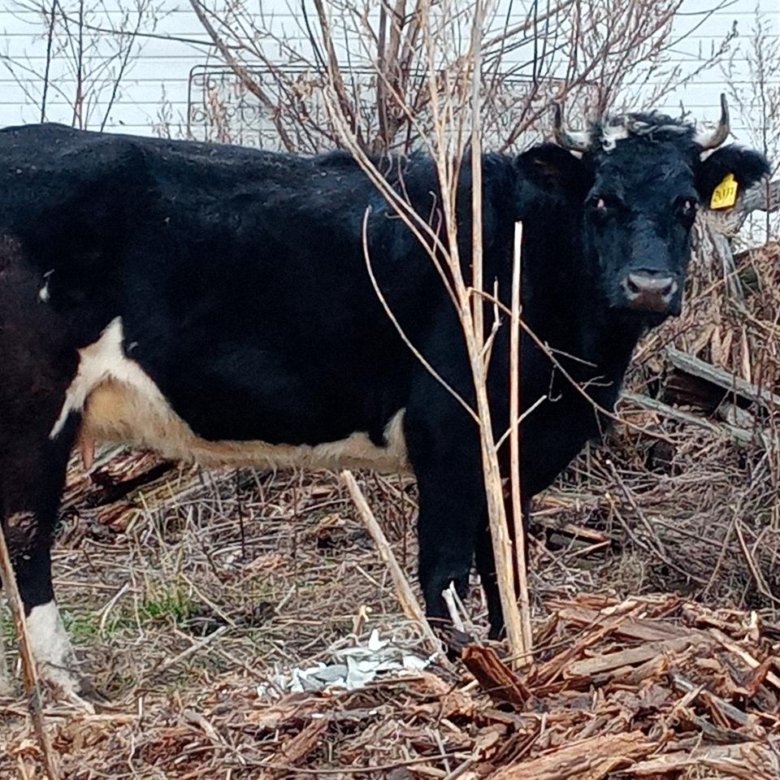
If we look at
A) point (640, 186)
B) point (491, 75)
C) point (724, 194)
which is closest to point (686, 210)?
point (640, 186)

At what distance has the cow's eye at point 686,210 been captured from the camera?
225 inches

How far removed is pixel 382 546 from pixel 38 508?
237 centimetres

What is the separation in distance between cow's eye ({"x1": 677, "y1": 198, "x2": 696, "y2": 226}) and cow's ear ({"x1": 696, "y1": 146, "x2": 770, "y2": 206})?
0.25m

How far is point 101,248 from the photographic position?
5.72 m

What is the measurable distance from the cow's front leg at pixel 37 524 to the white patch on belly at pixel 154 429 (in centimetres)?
10

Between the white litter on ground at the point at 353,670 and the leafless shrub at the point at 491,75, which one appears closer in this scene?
the white litter on ground at the point at 353,670

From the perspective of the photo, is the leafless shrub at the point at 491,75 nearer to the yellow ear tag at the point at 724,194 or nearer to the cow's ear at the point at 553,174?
the cow's ear at the point at 553,174

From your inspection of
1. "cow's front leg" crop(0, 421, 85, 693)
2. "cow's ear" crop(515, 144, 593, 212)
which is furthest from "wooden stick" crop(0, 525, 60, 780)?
"cow's ear" crop(515, 144, 593, 212)

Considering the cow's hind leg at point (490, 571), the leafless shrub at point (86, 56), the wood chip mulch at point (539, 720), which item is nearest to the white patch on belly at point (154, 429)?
the cow's hind leg at point (490, 571)

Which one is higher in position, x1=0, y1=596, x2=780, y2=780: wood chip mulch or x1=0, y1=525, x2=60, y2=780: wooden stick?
x1=0, y1=525, x2=60, y2=780: wooden stick

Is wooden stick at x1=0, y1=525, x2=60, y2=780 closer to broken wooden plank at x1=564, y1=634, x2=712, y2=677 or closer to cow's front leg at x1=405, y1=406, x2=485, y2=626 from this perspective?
broken wooden plank at x1=564, y1=634, x2=712, y2=677

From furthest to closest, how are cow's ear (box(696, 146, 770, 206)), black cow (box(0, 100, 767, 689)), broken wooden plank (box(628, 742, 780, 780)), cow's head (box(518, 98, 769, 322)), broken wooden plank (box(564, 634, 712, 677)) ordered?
cow's ear (box(696, 146, 770, 206)) → black cow (box(0, 100, 767, 689)) → cow's head (box(518, 98, 769, 322)) → broken wooden plank (box(564, 634, 712, 677)) → broken wooden plank (box(628, 742, 780, 780))

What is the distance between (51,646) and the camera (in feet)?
18.1

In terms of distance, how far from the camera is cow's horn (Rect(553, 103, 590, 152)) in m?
5.83
